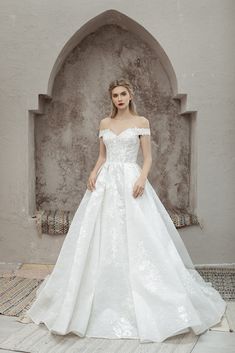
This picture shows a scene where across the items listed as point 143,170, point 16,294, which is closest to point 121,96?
point 143,170

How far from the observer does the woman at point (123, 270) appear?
262cm

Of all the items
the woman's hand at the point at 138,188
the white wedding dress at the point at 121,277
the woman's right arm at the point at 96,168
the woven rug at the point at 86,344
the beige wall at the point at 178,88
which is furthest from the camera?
the beige wall at the point at 178,88

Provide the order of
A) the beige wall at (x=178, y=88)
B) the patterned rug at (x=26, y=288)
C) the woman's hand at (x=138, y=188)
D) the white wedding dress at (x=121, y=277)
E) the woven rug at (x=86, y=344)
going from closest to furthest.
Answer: the woven rug at (x=86, y=344)
the white wedding dress at (x=121, y=277)
the woman's hand at (x=138, y=188)
the patterned rug at (x=26, y=288)
the beige wall at (x=178, y=88)

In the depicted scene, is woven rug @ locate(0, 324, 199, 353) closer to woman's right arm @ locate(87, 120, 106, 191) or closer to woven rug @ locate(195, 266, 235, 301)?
woven rug @ locate(195, 266, 235, 301)

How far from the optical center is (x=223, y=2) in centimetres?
425

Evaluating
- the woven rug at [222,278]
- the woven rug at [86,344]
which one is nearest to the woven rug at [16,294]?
the woven rug at [86,344]

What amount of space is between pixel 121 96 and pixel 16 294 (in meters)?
1.97

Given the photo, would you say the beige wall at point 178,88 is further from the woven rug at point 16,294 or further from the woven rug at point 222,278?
the woven rug at point 16,294

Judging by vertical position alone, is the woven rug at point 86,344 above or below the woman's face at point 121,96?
below

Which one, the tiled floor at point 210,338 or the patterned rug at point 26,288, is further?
the patterned rug at point 26,288

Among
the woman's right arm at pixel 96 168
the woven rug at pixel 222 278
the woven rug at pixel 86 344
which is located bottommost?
the woven rug at pixel 222 278

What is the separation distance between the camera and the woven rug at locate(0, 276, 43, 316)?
10.4 ft

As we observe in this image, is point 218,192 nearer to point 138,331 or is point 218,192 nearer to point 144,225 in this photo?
point 144,225

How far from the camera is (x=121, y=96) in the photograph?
10.2 feet
